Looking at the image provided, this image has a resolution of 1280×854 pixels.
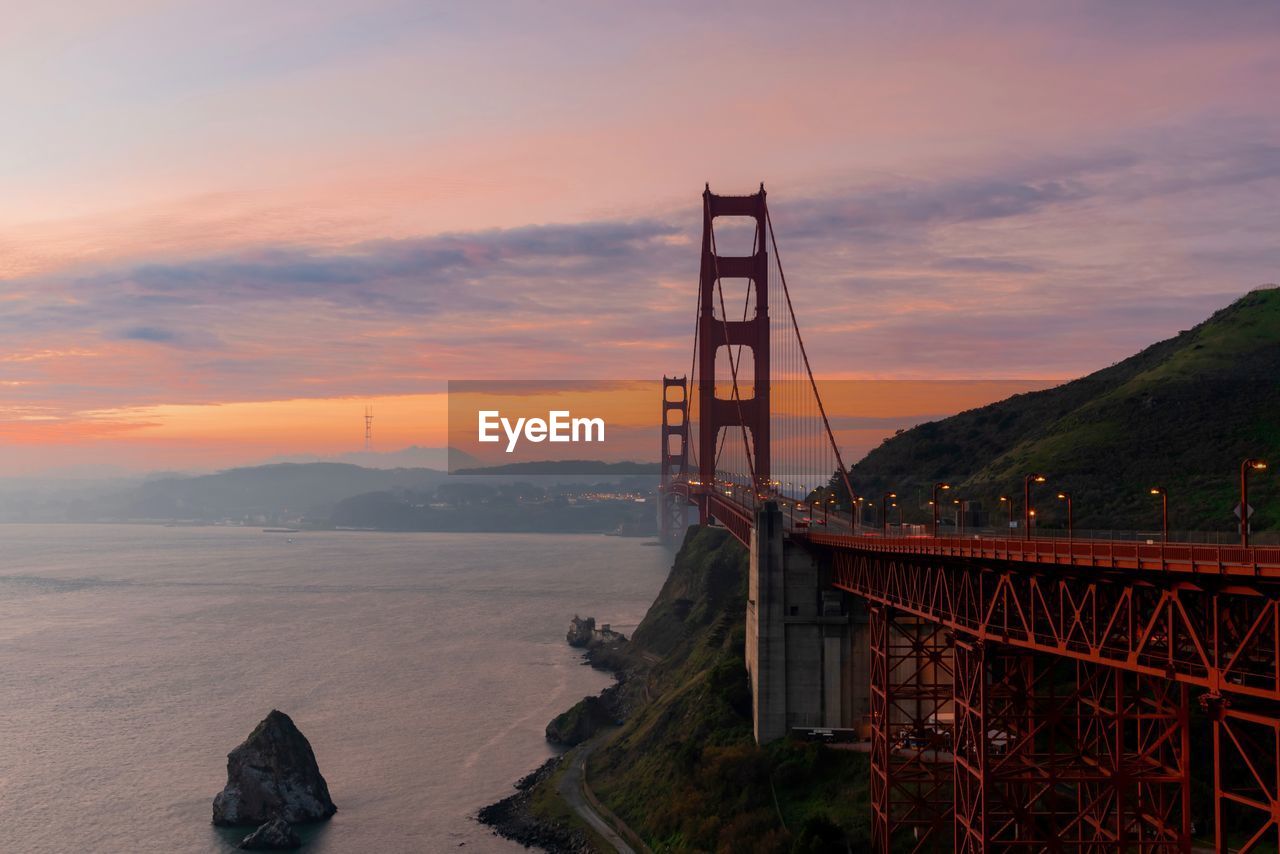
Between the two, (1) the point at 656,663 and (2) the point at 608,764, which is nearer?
(2) the point at 608,764

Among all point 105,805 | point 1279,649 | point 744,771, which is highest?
point 1279,649

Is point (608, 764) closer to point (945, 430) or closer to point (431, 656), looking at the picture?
point (431, 656)

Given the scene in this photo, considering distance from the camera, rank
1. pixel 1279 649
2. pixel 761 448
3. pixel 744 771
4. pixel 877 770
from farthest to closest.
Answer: pixel 761 448 → pixel 744 771 → pixel 877 770 → pixel 1279 649

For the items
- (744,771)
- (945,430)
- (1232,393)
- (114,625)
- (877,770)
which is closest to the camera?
(877,770)

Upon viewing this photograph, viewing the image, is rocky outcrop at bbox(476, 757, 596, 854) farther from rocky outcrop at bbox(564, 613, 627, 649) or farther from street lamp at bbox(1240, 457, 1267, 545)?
rocky outcrop at bbox(564, 613, 627, 649)

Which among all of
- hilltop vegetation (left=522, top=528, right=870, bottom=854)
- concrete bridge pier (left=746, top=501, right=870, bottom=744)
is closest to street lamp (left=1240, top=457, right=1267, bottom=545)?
hilltop vegetation (left=522, top=528, right=870, bottom=854)

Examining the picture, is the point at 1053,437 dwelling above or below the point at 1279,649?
above

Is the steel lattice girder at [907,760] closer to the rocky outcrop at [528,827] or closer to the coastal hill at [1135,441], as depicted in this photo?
the rocky outcrop at [528,827]

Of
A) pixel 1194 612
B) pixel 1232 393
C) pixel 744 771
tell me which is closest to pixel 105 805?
pixel 744 771
